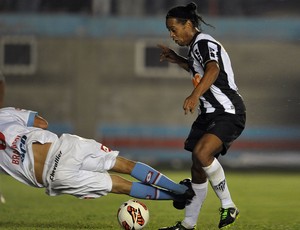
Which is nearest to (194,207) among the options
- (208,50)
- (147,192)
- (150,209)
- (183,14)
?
(147,192)

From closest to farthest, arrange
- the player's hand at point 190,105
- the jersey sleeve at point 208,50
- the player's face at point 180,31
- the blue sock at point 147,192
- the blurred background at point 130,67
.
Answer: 1. the player's hand at point 190,105
2. the jersey sleeve at point 208,50
3. the player's face at point 180,31
4. the blue sock at point 147,192
5. the blurred background at point 130,67

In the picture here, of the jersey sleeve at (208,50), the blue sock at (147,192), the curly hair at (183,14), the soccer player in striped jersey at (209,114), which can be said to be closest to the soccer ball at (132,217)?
the blue sock at (147,192)

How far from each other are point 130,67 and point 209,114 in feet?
35.5

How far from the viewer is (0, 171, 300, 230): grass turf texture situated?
9086 mm

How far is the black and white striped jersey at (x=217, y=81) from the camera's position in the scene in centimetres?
811

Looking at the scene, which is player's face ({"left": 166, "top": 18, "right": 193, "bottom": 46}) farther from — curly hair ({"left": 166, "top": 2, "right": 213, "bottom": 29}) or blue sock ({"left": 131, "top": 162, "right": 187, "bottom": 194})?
blue sock ({"left": 131, "top": 162, "right": 187, "bottom": 194})

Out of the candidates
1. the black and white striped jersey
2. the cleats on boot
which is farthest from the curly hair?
the cleats on boot

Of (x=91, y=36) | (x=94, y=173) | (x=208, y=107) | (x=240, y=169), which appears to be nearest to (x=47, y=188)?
(x=94, y=173)

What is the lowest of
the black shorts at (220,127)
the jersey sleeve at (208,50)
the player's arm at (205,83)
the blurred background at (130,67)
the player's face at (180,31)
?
the blurred background at (130,67)

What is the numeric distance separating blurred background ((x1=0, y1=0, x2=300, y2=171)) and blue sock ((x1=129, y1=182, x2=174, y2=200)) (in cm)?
879

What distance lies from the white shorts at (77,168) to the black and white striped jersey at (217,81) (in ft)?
3.11

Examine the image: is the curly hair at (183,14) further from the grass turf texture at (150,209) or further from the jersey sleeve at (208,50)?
the grass turf texture at (150,209)

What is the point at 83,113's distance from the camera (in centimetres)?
1836

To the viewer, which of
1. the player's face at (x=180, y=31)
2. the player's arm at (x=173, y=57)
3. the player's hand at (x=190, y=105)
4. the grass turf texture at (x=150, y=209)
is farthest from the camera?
the grass turf texture at (x=150, y=209)
